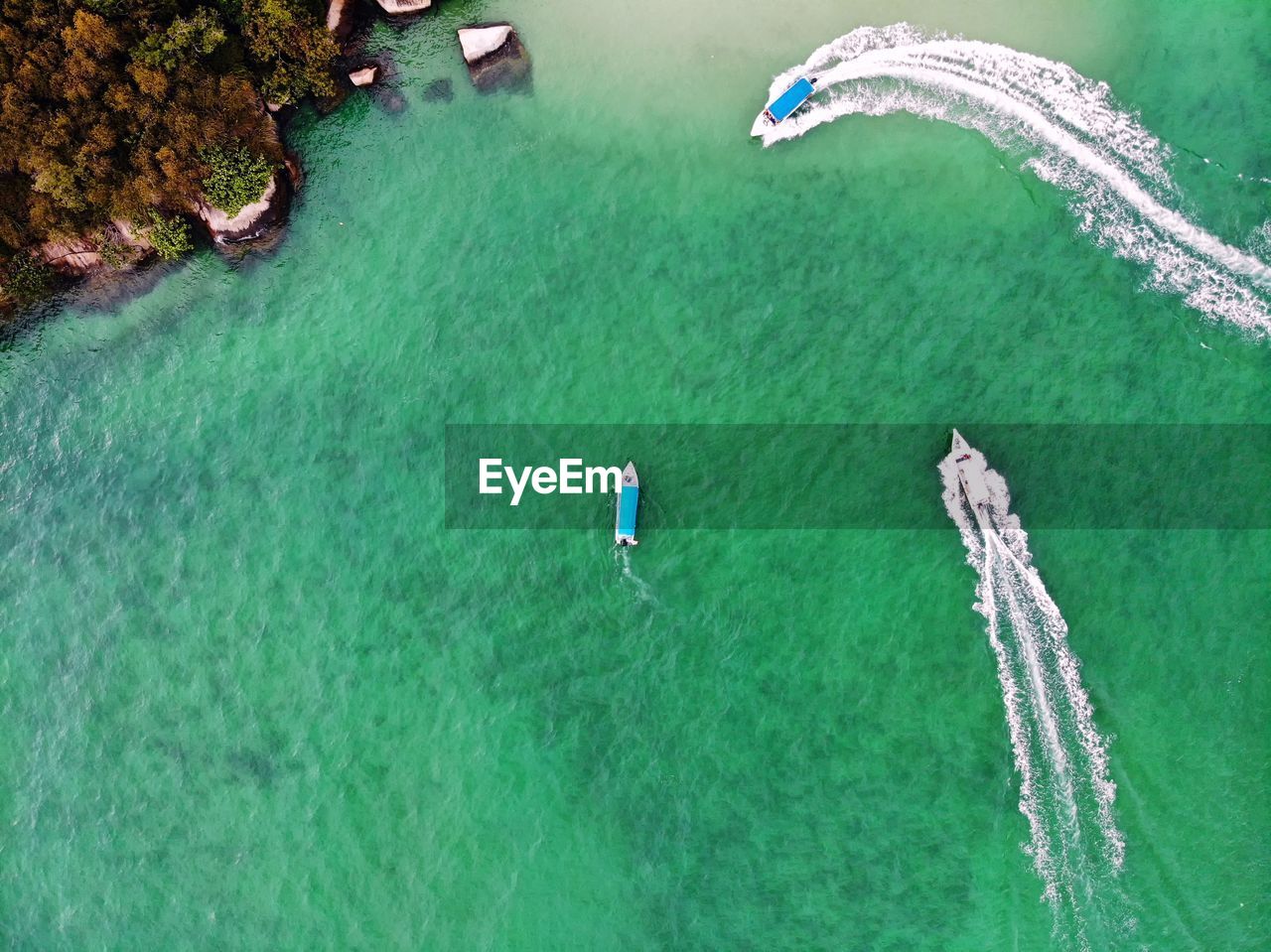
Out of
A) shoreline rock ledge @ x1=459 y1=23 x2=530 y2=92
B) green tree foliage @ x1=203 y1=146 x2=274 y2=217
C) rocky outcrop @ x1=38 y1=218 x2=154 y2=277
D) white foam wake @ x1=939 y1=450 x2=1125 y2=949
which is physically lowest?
white foam wake @ x1=939 y1=450 x2=1125 y2=949

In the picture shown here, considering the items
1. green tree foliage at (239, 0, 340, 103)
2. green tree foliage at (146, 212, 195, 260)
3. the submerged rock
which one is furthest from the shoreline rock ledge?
green tree foliage at (146, 212, 195, 260)

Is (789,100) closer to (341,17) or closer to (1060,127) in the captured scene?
(1060,127)

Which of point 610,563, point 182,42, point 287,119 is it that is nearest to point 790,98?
point 610,563

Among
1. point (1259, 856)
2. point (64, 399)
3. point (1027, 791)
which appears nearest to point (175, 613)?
point (64, 399)

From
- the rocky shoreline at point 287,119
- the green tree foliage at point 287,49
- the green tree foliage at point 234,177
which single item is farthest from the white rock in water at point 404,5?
the green tree foliage at point 234,177

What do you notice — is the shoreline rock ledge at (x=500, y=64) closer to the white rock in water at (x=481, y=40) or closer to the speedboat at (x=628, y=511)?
the white rock in water at (x=481, y=40)

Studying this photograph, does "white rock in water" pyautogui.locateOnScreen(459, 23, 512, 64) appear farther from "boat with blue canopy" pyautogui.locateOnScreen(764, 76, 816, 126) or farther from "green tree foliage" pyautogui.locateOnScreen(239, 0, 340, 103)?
"boat with blue canopy" pyautogui.locateOnScreen(764, 76, 816, 126)
